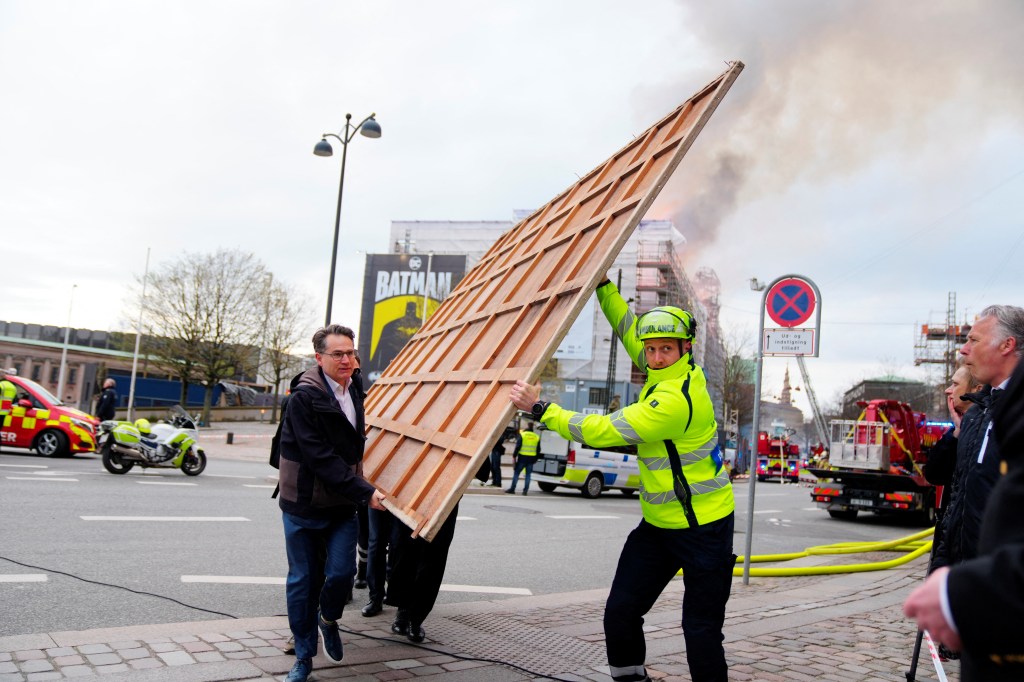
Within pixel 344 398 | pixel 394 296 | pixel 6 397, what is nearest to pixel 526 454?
pixel 6 397

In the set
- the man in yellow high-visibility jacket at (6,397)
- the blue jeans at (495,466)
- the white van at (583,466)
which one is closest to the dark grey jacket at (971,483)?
the white van at (583,466)

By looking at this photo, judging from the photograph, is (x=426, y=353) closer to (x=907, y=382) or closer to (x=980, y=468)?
(x=980, y=468)

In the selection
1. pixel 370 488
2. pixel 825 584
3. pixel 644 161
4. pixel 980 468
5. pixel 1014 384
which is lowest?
pixel 825 584

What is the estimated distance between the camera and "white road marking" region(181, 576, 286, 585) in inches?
260

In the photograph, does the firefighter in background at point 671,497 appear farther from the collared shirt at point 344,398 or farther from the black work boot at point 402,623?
the black work boot at point 402,623

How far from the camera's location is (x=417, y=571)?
17.0ft

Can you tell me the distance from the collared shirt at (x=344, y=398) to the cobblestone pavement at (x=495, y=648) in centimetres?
139

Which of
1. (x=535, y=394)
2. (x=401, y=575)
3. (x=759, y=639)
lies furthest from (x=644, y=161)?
(x=759, y=639)

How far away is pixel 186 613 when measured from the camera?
18.1 ft

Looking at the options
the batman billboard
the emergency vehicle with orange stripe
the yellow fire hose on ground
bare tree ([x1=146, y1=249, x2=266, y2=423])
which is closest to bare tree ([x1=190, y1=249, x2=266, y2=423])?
bare tree ([x1=146, y1=249, x2=266, y2=423])

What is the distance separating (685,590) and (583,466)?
1547cm

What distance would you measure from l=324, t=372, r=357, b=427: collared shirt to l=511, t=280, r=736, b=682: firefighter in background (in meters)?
1.45

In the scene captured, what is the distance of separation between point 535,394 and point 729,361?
57337 mm

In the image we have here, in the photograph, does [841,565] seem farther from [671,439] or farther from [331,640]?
[331,640]
